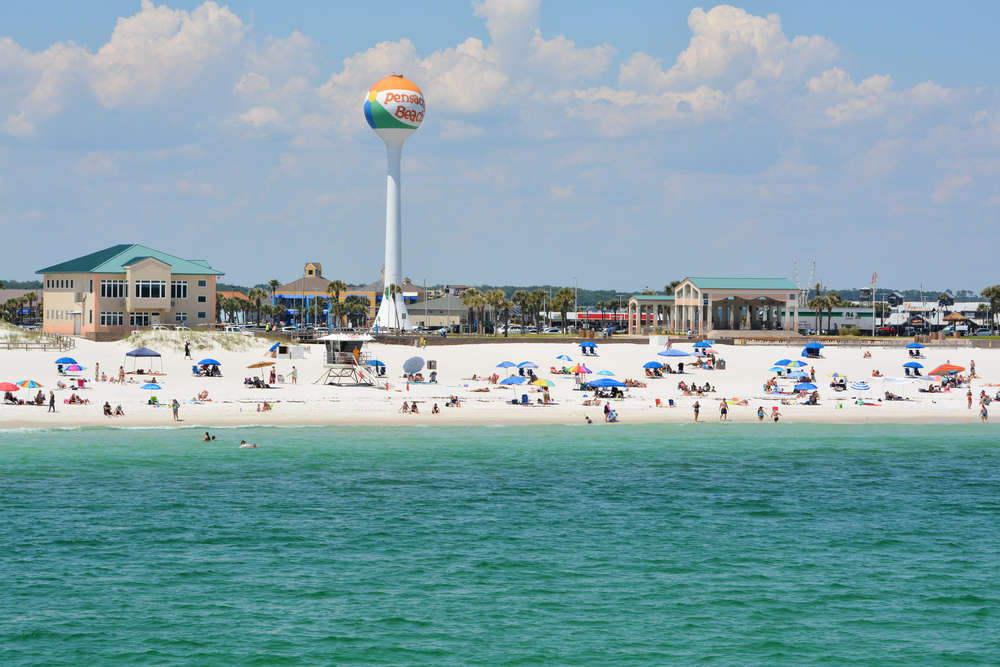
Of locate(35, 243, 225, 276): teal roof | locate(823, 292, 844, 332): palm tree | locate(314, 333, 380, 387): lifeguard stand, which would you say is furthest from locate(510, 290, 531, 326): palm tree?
locate(314, 333, 380, 387): lifeguard stand

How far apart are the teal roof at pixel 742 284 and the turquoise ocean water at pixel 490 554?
57.9 metres

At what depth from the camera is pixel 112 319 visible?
300 feet

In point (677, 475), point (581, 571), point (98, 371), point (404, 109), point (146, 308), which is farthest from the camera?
point (404, 109)

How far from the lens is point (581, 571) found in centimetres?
2755

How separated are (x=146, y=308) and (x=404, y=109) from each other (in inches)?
1250

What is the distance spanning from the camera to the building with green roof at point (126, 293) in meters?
90.8

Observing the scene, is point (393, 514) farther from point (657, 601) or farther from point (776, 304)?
point (776, 304)

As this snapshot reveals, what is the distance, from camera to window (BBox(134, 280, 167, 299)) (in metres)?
91.5

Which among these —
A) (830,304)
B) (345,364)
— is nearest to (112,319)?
(345,364)

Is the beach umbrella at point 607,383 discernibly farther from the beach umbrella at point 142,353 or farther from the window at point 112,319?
the window at point 112,319

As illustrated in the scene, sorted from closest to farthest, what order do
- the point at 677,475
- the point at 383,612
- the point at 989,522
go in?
the point at 383,612 → the point at 989,522 → the point at 677,475

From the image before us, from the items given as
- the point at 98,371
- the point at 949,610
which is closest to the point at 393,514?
the point at 949,610

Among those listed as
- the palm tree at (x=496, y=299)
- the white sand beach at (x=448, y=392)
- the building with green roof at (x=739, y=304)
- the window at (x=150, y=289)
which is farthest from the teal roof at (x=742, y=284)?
the window at (x=150, y=289)

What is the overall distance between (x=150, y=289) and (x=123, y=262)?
412cm
